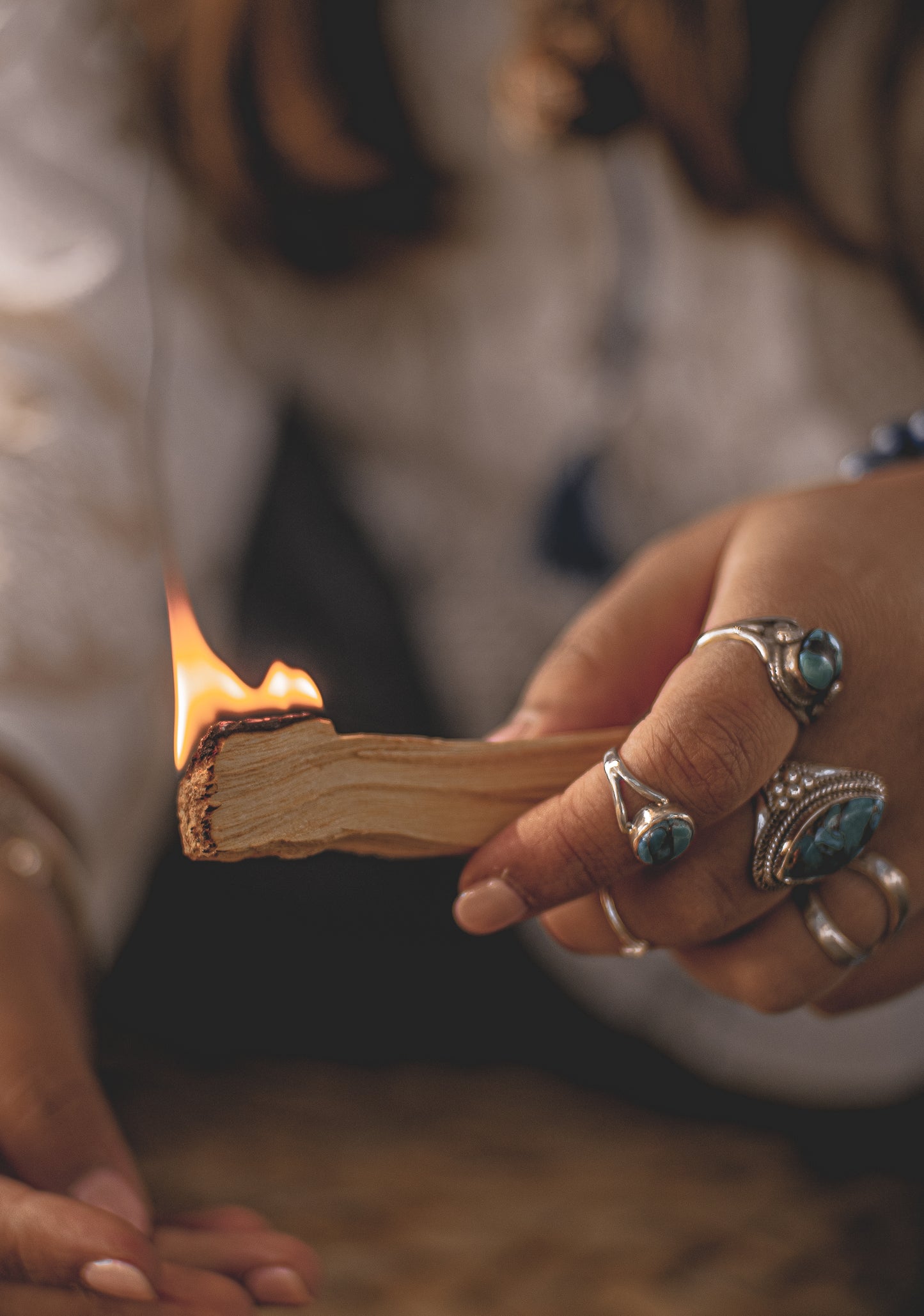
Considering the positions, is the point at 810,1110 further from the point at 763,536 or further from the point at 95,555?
the point at 95,555

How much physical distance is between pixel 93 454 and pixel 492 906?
433 mm

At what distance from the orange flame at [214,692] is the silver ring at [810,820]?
0.57 feet

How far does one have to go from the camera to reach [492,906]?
0.31 metres

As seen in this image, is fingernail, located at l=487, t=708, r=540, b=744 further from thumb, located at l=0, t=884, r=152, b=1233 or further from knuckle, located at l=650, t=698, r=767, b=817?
thumb, located at l=0, t=884, r=152, b=1233

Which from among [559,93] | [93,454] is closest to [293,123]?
[559,93]

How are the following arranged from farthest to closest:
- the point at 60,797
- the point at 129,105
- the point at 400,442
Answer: the point at 400,442 → the point at 129,105 → the point at 60,797

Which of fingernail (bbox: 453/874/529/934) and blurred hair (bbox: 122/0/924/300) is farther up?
blurred hair (bbox: 122/0/924/300)

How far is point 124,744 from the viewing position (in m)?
0.55

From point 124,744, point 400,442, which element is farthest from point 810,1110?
point 400,442

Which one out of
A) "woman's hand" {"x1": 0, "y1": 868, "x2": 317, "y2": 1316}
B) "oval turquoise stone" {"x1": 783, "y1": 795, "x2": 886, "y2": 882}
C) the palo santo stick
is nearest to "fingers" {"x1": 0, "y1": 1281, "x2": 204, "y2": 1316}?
"woman's hand" {"x1": 0, "y1": 868, "x2": 317, "y2": 1316}

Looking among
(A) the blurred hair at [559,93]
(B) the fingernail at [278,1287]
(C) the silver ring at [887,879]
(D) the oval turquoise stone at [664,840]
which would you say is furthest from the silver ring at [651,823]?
(A) the blurred hair at [559,93]

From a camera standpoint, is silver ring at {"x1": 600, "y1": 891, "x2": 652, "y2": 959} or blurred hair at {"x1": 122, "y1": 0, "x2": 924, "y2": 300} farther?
blurred hair at {"x1": 122, "y1": 0, "x2": 924, "y2": 300}

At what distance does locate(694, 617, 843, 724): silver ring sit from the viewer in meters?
0.30

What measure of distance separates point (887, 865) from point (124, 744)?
44cm
